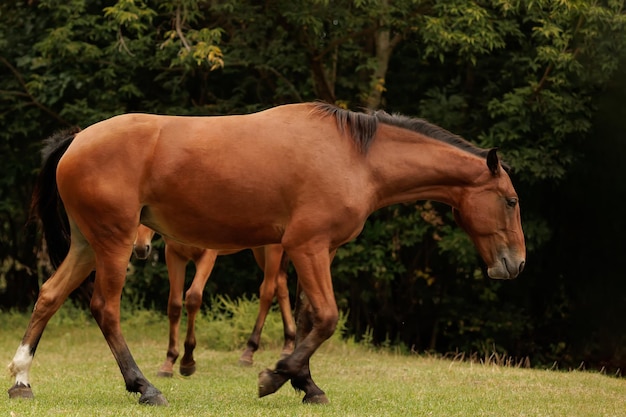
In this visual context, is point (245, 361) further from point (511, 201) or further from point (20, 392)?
point (511, 201)

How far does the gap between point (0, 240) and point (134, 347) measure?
5.85 metres

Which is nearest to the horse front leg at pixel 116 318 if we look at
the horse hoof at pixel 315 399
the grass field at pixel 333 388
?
the grass field at pixel 333 388

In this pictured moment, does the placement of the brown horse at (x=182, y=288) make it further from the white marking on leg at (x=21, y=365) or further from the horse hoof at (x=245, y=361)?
the white marking on leg at (x=21, y=365)

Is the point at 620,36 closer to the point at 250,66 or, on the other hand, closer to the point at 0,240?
the point at 250,66

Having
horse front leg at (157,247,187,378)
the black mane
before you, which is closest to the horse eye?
the black mane

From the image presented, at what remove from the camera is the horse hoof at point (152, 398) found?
672 centimetres

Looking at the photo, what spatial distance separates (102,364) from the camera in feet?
36.5

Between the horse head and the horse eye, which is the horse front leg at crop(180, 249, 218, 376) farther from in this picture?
Answer: the horse eye

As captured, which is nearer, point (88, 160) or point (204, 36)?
point (88, 160)

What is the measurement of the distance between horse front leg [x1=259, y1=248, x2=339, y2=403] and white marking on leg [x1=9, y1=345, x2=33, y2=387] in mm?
1653

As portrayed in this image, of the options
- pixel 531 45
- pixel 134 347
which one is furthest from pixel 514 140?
pixel 134 347

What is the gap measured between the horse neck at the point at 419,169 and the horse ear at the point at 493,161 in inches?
2.5

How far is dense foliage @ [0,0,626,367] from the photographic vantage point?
1371cm

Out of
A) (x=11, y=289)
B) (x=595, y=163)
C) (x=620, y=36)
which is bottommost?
(x=11, y=289)
